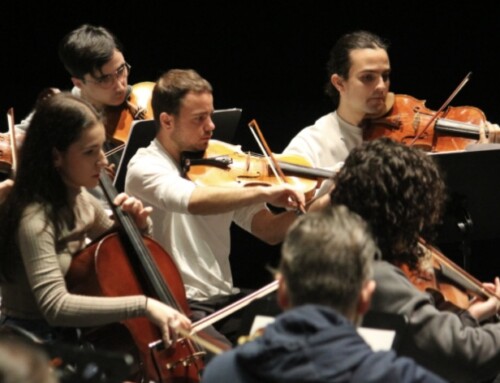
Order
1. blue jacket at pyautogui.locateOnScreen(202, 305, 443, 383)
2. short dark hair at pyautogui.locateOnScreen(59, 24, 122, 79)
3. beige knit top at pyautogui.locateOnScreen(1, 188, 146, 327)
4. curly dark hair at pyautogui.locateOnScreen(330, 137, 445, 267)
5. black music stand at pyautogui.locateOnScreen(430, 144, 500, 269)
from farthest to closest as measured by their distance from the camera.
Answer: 1. short dark hair at pyautogui.locateOnScreen(59, 24, 122, 79)
2. black music stand at pyautogui.locateOnScreen(430, 144, 500, 269)
3. beige knit top at pyautogui.locateOnScreen(1, 188, 146, 327)
4. curly dark hair at pyautogui.locateOnScreen(330, 137, 445, 267)
5. blue jacket at pyautogui.locateOnScreen(202, 305, 443, 383)

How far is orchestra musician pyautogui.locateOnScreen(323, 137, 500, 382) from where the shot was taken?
1.94 meters

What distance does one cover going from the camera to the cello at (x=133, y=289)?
93.5 inches

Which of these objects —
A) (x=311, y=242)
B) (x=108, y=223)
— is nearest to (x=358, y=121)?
(x=108, y=223)

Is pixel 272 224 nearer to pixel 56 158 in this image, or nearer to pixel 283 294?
pixel 56 158

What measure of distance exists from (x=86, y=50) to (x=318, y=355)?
226 cm

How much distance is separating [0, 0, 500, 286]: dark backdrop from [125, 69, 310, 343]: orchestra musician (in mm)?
1215

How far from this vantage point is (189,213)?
2.76m

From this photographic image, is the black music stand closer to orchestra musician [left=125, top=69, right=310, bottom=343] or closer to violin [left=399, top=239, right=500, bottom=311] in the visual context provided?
orchestra musician [left=125, top=69, right=310, bottom=343]

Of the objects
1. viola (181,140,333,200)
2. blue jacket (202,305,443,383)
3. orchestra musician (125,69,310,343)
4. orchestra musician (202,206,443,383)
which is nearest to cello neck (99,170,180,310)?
orchestra musician (125,69,310,343)

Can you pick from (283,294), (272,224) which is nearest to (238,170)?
(272,224)

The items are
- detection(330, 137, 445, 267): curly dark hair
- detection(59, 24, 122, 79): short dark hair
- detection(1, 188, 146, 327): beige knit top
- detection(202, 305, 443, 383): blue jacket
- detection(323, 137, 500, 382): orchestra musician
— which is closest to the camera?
detection(202, 305, 443, 383): blue jacket

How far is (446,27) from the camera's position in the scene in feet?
13.9

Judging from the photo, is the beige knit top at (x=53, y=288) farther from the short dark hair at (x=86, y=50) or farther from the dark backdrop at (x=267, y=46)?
the dark backdrop at (x=267, y=46)

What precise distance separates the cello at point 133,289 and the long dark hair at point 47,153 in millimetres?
127
